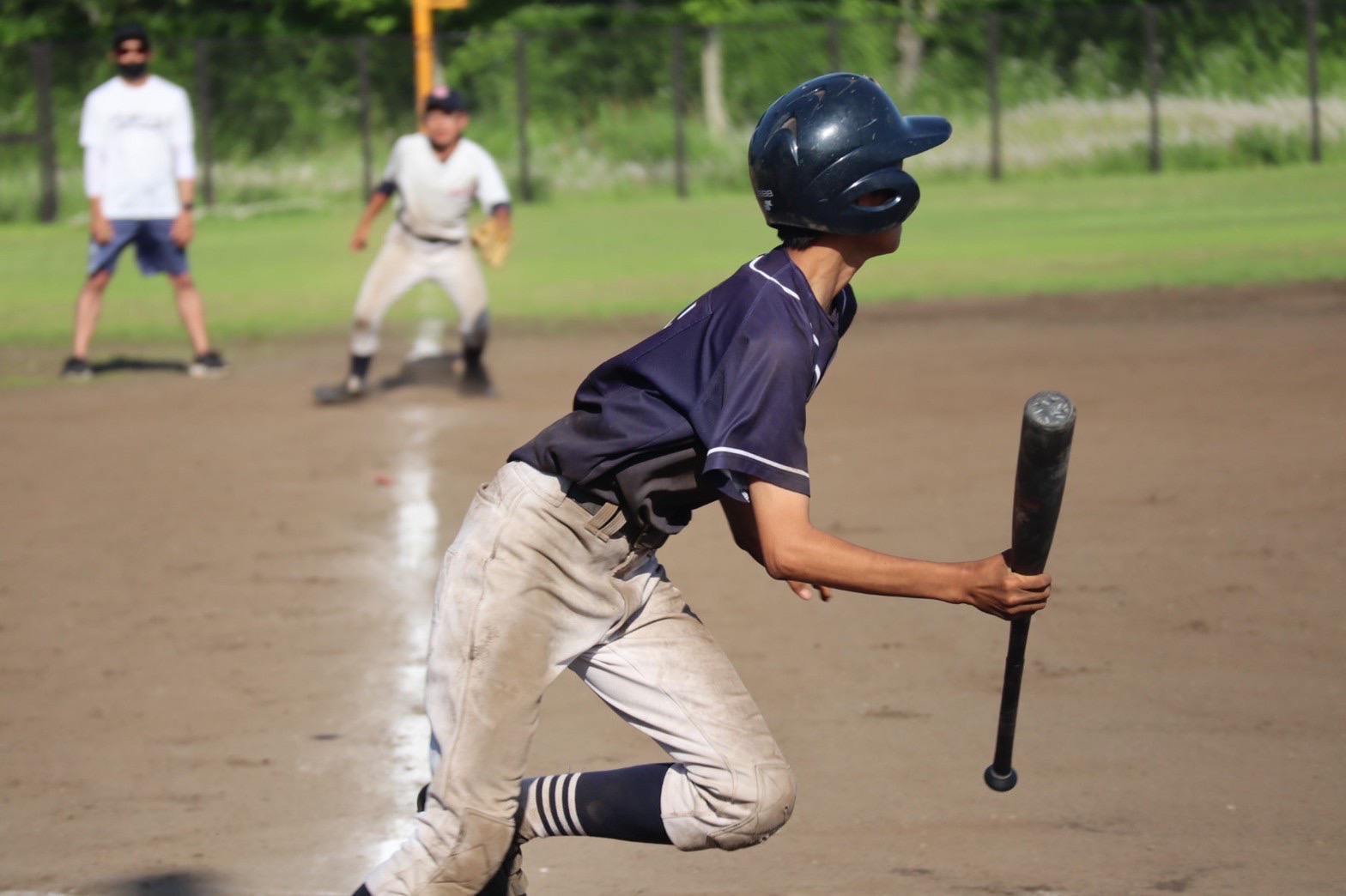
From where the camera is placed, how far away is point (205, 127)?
83.8 ft

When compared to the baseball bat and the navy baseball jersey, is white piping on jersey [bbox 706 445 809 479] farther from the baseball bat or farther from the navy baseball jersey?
the baseball bat

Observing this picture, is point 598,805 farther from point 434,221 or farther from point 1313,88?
point 1313,88

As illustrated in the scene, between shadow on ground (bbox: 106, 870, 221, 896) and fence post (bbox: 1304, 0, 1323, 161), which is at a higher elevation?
fence post (bbox: 1304, 0, 1323, 161)

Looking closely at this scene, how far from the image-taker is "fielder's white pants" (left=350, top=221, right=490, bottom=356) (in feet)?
34.2

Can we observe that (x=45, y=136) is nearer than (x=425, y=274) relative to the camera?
No

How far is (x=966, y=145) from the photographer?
26703 millimetres

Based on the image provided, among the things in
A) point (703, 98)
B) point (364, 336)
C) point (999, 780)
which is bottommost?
point (364, 336)

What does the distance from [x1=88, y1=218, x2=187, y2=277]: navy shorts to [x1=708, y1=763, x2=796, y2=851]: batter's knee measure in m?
8.52

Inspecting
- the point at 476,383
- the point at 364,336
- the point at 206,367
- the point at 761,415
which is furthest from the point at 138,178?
the point at 761,415

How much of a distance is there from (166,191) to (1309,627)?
26.6ft

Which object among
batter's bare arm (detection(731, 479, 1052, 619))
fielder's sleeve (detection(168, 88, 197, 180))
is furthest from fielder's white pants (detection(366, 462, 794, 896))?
fielder's sleeve (detection(168, 88, 197, 180))

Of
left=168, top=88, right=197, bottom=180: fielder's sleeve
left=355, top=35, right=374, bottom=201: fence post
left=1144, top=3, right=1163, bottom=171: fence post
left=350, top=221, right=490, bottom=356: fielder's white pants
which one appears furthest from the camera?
left=1144, top=3, right=1163, bottom=171: fence post

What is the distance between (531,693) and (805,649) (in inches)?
98.0

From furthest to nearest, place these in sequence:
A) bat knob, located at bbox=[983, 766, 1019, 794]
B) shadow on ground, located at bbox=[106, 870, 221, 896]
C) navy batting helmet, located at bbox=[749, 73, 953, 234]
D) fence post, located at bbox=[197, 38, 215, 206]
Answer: fence post, located at bbox=[197, 38, 215, 206]
shadow on ground, located at bbox=[106, 870, 221, 896]
bat knob, located at bbox=[983, 766, 1019, 794]
navy batting helmet, located at bbox=[749, 73, 953, 234]
